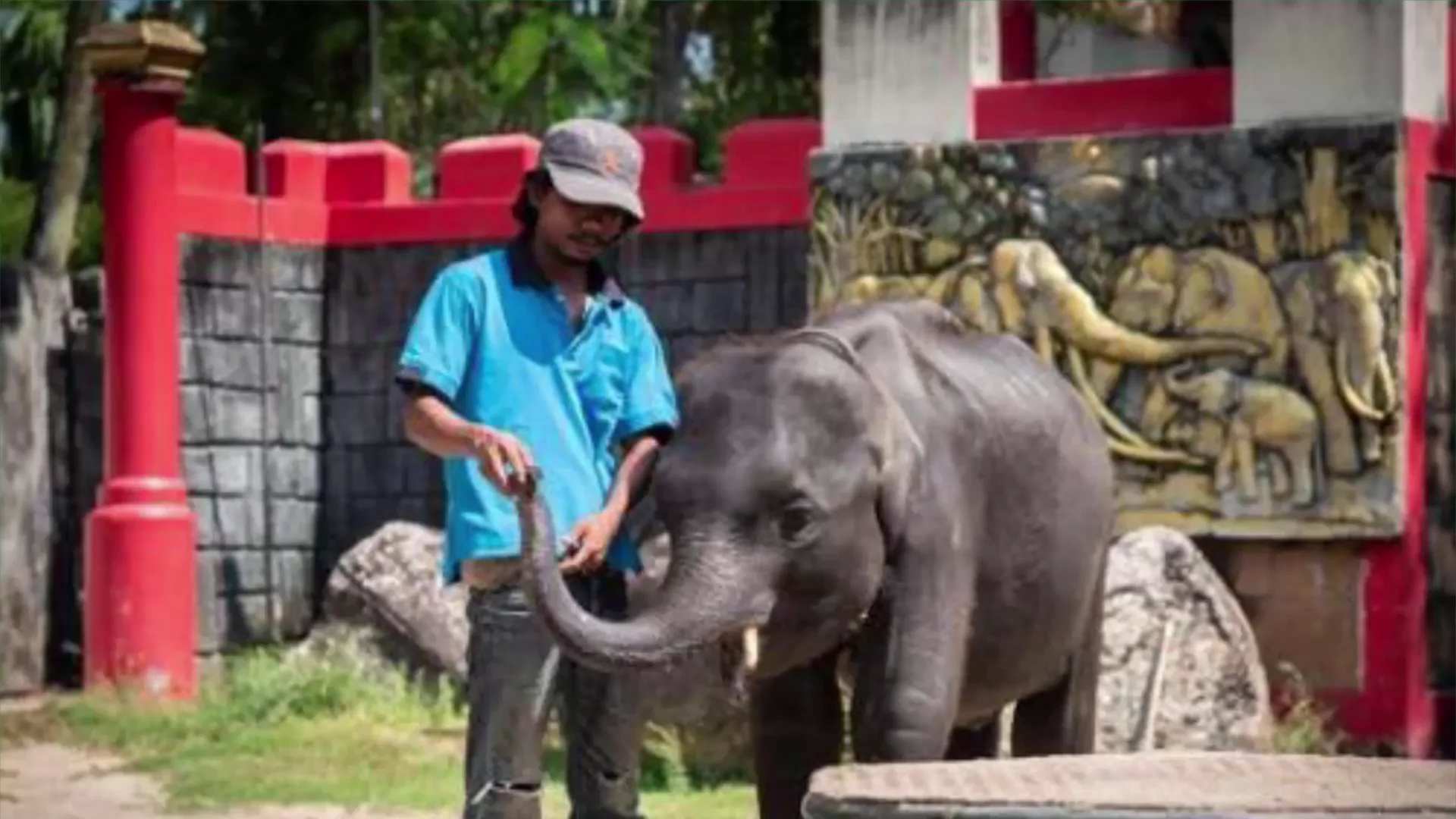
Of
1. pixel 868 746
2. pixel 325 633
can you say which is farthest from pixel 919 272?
pixel 868 746

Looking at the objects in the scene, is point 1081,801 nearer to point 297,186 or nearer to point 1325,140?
point 1325,140

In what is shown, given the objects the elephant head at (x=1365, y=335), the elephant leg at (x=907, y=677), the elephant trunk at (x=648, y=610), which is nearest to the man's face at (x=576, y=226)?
the elephant trunk at (x=648, y=610)

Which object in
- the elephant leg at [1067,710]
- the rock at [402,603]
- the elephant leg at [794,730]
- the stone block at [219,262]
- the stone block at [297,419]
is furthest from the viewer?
the stone block at [297,419]

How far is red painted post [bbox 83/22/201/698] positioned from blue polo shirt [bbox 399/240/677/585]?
7.07m

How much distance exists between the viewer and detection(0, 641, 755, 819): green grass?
990cm

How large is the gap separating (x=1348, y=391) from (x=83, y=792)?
4553 mm

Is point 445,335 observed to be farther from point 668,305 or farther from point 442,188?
point 442,188

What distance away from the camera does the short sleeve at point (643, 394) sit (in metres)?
5.41

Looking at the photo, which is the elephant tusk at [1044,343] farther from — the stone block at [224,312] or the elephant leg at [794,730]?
the elephant leg at [794,730]

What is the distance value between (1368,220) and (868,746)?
18.1 ft

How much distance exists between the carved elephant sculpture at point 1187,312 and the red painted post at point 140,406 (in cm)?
381

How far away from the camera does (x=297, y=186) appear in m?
13.3

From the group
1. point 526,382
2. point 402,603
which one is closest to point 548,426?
point 526,382

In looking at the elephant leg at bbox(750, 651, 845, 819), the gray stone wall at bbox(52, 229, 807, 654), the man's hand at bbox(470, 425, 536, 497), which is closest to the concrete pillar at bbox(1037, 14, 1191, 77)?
the gray stone wall at bbox(52, 229, 807, 654)
